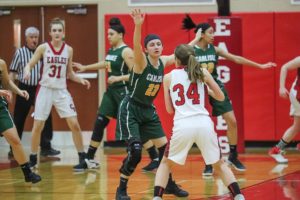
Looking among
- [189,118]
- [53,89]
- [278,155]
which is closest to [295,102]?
[278,155]

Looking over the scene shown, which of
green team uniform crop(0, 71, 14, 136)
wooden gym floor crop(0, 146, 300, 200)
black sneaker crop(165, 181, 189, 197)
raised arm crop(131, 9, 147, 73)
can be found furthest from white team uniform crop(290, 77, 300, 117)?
green team uniform crop(0, 71, 14, 136)

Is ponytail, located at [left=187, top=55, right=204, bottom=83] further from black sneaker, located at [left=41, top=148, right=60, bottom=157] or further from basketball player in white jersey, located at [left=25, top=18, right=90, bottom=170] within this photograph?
black sneaker, located at [left=41, top=148, right=60, bottom=157]

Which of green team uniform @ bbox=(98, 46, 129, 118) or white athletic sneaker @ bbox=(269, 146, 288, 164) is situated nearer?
green team uniform @ bbox=(98, 46, 129, 118)

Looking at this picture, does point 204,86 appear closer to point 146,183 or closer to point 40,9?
point 146,183

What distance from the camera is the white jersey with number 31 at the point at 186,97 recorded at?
6.93 metres

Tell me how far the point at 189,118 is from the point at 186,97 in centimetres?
22

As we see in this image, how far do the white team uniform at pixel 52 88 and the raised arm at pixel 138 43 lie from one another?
2974 millimetres

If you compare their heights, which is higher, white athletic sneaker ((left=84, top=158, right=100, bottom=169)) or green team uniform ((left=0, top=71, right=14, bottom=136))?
green team uniform ((left=0, top=71, right=14, bottom=136))

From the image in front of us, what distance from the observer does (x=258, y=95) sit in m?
13.7

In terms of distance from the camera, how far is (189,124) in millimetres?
6844

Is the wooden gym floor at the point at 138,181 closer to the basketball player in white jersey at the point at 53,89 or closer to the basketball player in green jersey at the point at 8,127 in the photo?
the basketball player in green jersey at the point at 8,127

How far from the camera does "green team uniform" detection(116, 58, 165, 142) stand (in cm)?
786

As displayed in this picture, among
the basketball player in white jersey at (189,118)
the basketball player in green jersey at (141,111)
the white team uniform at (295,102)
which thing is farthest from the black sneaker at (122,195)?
the white team uniform at (295,102)

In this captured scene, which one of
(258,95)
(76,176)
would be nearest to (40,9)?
(258,95)
